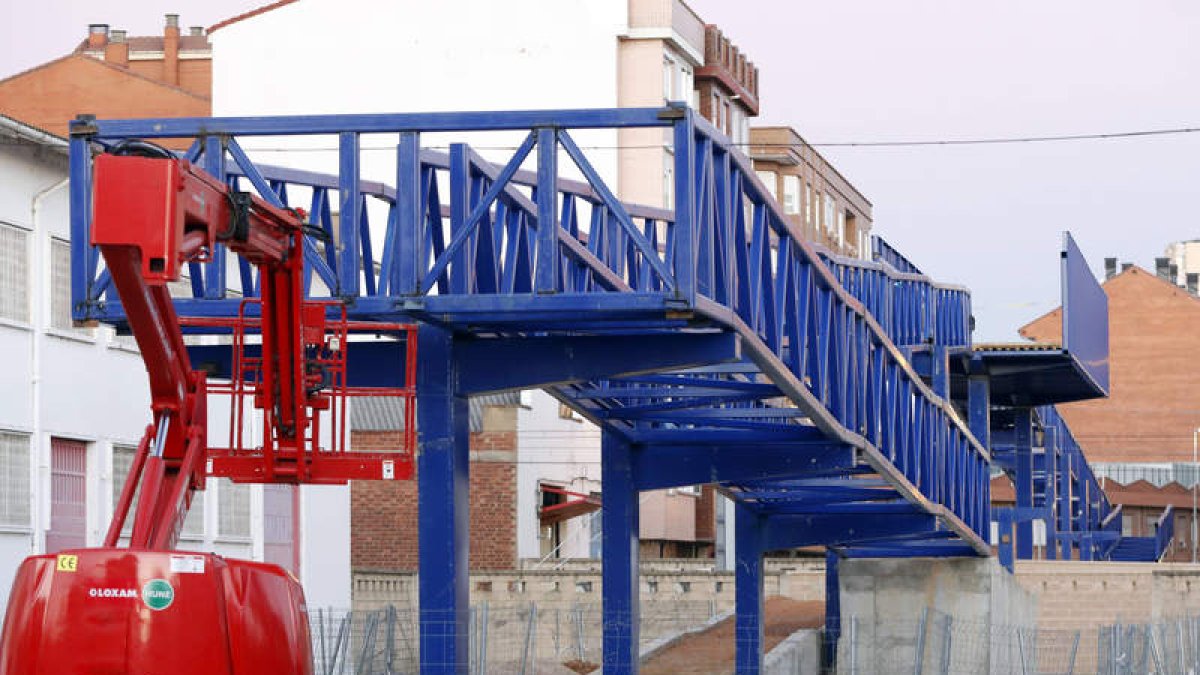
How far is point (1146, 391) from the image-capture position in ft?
326

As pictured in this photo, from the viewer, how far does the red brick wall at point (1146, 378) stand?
3907 inches

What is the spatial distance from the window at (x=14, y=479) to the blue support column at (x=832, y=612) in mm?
15955

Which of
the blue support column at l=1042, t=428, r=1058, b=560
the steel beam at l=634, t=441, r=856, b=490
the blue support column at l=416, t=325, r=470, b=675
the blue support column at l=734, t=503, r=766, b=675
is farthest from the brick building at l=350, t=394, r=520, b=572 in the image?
the blue support column at l=416, t=325, r=470, b=675

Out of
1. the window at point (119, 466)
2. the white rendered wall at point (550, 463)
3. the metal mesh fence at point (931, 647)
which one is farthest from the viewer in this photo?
the white rendered wall at point (550, 463)

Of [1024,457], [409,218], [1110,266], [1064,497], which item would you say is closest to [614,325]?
[409,218]

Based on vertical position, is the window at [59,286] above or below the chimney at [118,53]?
below

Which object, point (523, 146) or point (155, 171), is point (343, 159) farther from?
point (155, 171)

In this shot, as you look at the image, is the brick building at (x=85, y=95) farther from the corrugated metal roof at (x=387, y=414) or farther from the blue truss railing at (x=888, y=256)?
the blue truss railing at (x=888, y=256)

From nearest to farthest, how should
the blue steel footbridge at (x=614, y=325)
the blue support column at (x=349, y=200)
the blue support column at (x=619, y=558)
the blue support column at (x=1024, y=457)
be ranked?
the blue steel footbridge at (x=614, y=325)
the blue support column at (x=349, y=200)
the blue support column at (x=619, y=558)
the blue support column at (x=1024, y=457)

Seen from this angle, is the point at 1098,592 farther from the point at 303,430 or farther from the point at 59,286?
the point at 303,430

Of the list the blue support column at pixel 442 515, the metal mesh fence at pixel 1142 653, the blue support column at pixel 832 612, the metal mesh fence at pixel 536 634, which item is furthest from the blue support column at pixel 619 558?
the blue support column at pixel 832 612

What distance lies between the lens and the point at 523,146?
19.9 meters

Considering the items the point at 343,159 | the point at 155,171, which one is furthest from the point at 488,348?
the point at 155,171

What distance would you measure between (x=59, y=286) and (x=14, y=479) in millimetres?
2909
